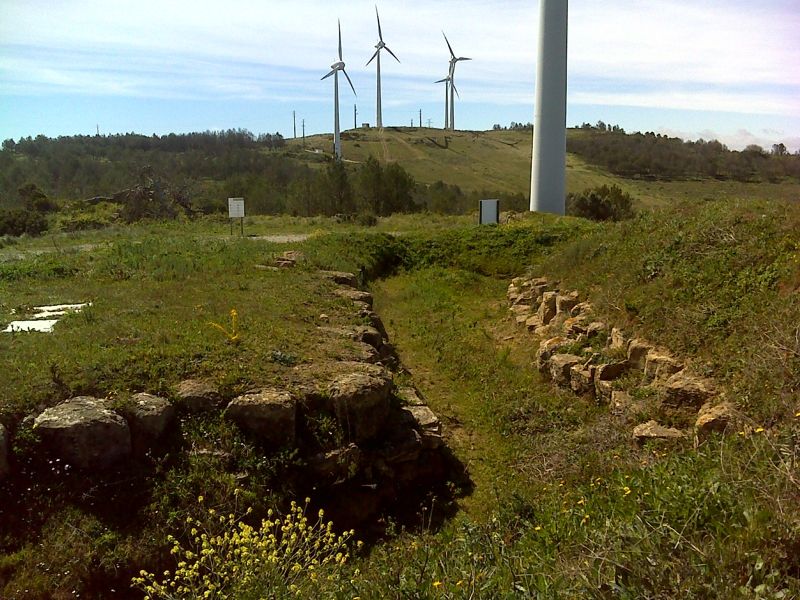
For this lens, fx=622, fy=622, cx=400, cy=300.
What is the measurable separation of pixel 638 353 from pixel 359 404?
13.1 feet

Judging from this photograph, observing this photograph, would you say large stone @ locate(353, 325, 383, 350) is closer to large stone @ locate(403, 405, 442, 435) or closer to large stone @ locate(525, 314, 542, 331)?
large stone @ locate(403, 405, 442, 435)

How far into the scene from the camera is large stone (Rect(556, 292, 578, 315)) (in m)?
11.8

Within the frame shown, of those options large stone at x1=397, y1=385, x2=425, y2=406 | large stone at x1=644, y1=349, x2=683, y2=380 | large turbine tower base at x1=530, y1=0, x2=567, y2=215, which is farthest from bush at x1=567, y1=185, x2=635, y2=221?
large stone at x1=397, y1=385, x2=425, y2=406

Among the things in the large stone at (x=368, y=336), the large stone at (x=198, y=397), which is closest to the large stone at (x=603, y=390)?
the large stone at (x=368, y=336)

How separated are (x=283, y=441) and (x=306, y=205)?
30.2 metres

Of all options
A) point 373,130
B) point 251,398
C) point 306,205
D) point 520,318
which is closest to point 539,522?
point 251,398

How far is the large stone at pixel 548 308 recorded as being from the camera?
12484mm

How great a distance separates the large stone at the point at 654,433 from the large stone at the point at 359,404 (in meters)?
2.82

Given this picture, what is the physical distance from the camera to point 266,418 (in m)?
6.50

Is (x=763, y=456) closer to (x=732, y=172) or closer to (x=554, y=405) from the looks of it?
(x=554, y=405)

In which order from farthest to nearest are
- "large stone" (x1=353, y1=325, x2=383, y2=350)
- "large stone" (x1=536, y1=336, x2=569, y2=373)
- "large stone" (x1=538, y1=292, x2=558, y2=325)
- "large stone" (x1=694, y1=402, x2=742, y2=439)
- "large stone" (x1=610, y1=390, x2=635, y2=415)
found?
"large stone" (x1=538, y1=292, x2=558, y2=325), "large stone" (x1=536, y1=336, x2=569, y2=373), "large stone" (x1=353, y1=325, x2=383, y2=350), "large stone" (x1=610, y1=390, x2=635, y2=415), "large stone" (x1=694, y1=402, x2=742, y2=439)

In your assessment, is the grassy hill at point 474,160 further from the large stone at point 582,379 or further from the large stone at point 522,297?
the large stone at point 582,379

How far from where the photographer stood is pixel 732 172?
51.9 m

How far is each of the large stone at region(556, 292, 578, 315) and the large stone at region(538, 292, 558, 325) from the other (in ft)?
0.90
